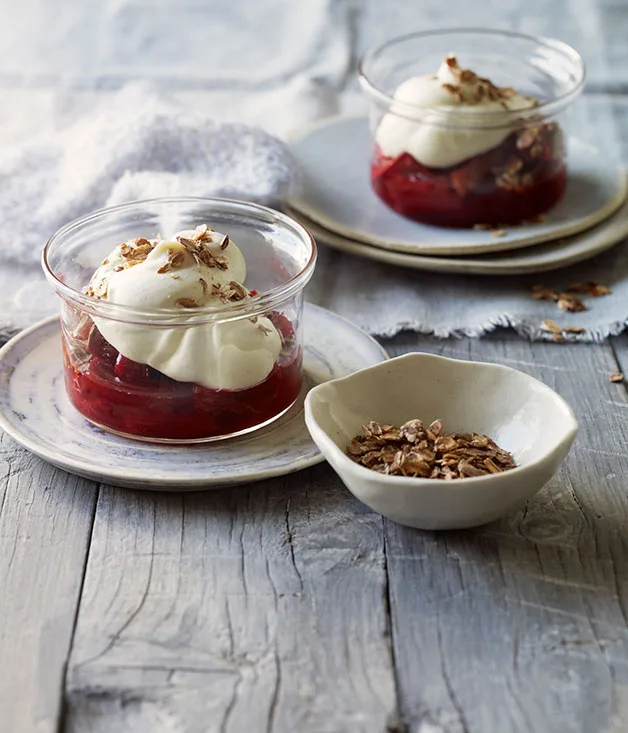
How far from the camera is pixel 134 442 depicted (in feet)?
4.34

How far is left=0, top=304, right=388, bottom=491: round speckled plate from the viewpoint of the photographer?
4.09 ft

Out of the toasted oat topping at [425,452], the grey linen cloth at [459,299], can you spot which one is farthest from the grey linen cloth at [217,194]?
the toasted oat topping at [425,452]

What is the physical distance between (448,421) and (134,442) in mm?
394

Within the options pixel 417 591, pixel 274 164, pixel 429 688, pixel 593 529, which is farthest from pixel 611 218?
pixel 429 688

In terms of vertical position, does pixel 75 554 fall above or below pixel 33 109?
above

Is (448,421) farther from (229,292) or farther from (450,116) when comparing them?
(450,116)

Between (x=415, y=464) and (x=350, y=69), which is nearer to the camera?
(x=415, y=464)

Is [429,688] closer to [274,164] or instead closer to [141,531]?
[141,531]

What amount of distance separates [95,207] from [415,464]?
92 cm

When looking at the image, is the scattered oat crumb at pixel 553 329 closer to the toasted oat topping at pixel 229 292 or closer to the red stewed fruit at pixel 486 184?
the red stewed fruit at pixel 486 184

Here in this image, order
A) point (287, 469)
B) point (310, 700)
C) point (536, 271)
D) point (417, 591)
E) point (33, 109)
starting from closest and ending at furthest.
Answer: point (310, 700)
point (417, 591)
point (287, 469)
point (536, 271)
point (33, 109)

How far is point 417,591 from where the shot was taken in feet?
3.70

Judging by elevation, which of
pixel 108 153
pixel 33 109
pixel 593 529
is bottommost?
pixel 33 109

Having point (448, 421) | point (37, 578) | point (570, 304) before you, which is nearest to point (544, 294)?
point (570, 304)
